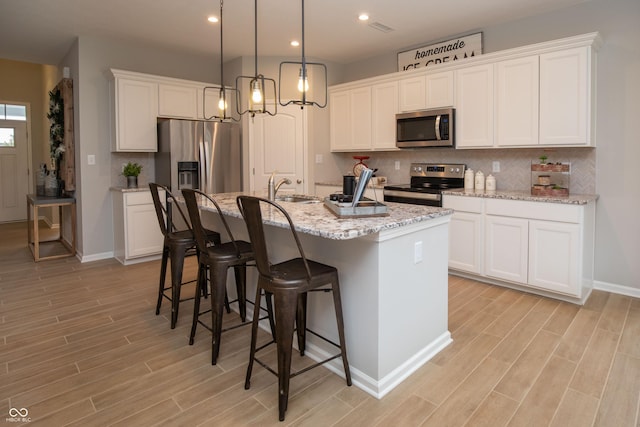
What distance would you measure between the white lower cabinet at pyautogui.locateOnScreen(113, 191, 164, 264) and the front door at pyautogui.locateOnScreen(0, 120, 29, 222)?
429 cm

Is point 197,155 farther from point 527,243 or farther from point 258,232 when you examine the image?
point 527,243

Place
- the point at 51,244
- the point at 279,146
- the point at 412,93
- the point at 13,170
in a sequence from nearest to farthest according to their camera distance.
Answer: the point at 412,93 < the point at 279,146 < the point at 51,244 < the point at 13,170

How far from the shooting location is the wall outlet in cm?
229

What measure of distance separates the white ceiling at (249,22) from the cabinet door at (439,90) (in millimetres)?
523

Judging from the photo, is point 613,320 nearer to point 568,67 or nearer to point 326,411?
point 568,67

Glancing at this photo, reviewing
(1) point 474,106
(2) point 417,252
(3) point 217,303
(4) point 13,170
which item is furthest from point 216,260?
(4) point 13,170

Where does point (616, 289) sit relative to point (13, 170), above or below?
below

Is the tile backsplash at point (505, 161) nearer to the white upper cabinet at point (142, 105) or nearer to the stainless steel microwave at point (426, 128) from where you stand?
the stainless steel microwave at point (426, 128)

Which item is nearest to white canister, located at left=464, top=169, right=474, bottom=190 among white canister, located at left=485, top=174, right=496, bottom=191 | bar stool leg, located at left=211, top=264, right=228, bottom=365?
white canister, located at left=485, top=174, right=496, bottom=191

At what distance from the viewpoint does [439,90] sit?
4.42 meters

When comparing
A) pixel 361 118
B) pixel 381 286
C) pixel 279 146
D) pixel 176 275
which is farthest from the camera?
pixel 279 146

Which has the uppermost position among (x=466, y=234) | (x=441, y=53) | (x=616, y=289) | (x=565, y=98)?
(x=441, y=53)

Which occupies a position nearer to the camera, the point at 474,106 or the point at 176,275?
the point at 176,275

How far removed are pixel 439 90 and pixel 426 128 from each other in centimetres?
42
